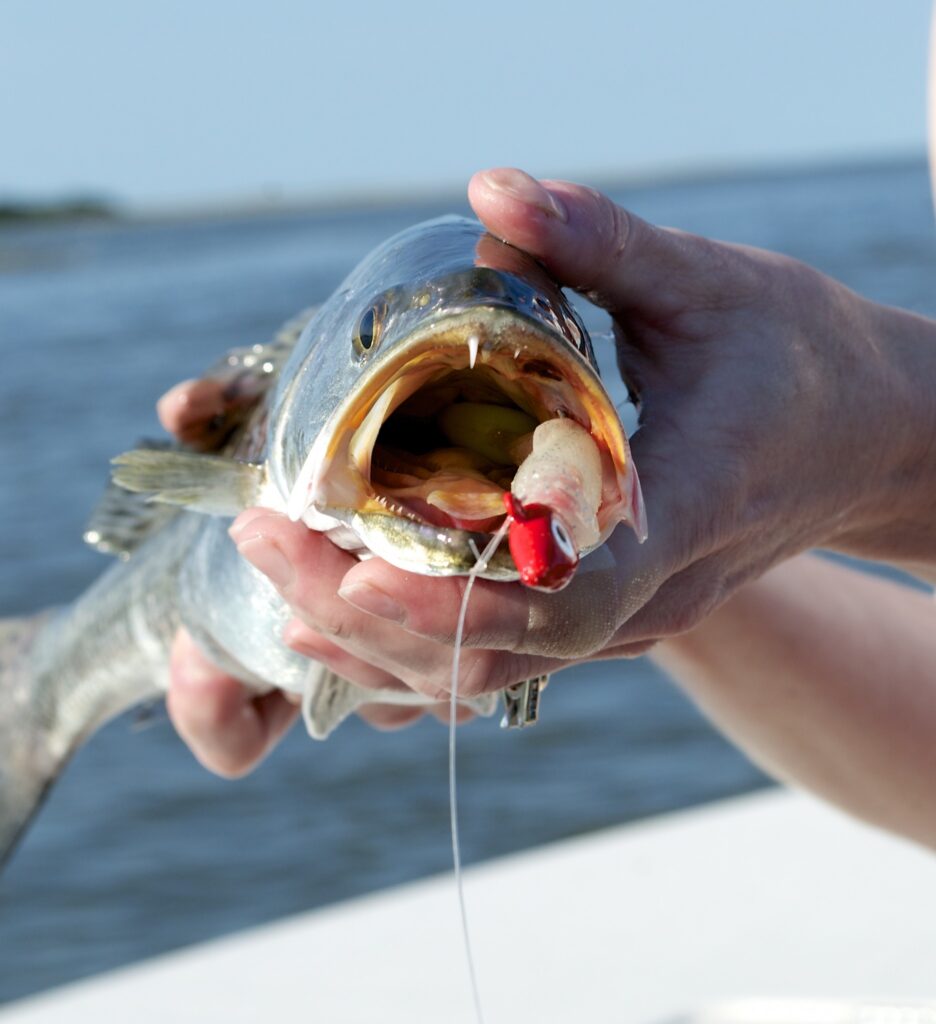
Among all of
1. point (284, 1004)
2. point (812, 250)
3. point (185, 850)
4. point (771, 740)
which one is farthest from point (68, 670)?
point (812, 250)

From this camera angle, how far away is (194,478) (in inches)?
85.4

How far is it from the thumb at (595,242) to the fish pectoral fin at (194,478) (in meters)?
0.55

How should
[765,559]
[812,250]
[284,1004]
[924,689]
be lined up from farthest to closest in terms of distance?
[812,250] < [284,1004] < [924,689] < [765,559]

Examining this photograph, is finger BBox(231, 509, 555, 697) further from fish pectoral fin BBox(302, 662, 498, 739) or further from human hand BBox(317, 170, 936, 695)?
fish pectoral fin BBox(302, 662, 498, 739)

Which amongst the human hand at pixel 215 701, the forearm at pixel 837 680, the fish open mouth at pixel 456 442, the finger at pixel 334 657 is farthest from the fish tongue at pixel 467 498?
the forearm at pixel 837 680

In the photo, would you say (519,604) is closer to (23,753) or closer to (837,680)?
(837,680)

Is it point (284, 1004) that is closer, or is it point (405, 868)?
point (284, 1004)

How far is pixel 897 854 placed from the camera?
392 centimetres

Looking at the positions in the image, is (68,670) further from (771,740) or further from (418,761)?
(418,761)

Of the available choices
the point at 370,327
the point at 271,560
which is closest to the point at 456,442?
the point at 370,327

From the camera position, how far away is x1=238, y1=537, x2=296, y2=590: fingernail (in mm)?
1874

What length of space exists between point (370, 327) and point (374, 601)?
13.3 inches

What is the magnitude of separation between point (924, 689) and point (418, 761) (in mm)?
5131

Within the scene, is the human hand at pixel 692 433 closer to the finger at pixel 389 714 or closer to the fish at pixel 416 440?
the fish at pixel 416 440
